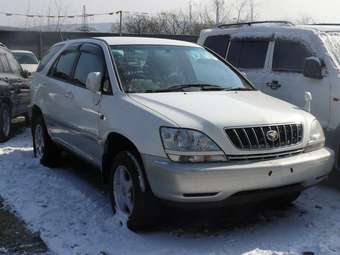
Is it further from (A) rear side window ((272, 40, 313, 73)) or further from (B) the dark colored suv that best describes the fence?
(A) rear side window ((272, 40, 313, 73))

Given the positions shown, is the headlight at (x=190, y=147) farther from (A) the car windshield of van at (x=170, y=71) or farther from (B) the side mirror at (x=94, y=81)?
(B) the side mirror at (x=94, y=81)

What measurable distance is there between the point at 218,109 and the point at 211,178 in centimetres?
74

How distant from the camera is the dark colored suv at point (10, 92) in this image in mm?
9695

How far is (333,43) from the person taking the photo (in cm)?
649

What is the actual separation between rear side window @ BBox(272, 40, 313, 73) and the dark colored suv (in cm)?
509

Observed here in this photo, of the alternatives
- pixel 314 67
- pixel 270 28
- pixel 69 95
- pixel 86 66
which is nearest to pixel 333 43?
pixel 314 67

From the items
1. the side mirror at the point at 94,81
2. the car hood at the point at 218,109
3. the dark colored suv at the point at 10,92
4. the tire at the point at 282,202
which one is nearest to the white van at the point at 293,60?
the tire at the point at 282,202

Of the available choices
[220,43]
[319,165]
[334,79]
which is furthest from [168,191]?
[220,43]

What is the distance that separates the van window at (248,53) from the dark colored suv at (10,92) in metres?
4.30

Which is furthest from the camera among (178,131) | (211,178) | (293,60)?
(293,60)

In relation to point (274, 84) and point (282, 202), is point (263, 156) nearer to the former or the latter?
point (282, 202)

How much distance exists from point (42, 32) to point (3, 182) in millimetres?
22892

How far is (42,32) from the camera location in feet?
92.8

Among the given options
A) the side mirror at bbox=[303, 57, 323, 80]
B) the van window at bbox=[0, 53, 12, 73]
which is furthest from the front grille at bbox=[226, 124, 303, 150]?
the van window at bbox=[0, 53, 12, 73]
